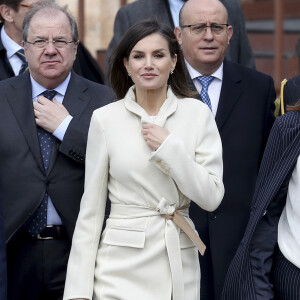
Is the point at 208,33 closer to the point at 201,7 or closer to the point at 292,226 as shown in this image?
the point at 201,7

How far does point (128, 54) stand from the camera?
5.18 metres

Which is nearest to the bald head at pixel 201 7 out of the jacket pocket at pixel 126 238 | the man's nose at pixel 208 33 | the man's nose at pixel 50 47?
the man's nose at pixel 208 33

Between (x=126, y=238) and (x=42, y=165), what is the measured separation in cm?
80

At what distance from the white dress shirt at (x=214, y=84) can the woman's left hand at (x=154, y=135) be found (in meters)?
1.50

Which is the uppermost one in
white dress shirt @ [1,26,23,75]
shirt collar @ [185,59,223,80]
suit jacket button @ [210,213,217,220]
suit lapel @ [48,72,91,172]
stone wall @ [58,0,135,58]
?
stone wall @ [58,0,135,58]

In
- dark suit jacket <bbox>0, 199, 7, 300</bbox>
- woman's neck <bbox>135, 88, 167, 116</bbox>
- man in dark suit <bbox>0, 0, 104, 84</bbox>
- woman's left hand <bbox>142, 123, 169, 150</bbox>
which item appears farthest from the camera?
man in dark suit <bbox>0, 0, 104, 84</bbox>

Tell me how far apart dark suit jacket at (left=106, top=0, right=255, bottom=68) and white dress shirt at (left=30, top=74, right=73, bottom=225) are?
4.74ft

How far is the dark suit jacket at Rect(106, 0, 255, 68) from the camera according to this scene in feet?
23.6

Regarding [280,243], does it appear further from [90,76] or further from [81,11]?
[81,11]

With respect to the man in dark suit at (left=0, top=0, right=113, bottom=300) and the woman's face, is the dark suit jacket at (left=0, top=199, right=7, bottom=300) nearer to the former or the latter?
the man in dark suit at (left=0, top=0, right=113, bottom=300)

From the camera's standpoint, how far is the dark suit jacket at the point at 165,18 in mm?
7188

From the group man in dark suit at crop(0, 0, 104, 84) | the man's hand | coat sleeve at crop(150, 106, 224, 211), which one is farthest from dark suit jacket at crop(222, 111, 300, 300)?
man in dark suit at crop(0, 0, 104, 84)

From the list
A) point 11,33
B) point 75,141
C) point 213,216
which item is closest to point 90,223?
point 75,141

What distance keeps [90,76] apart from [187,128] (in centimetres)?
256
